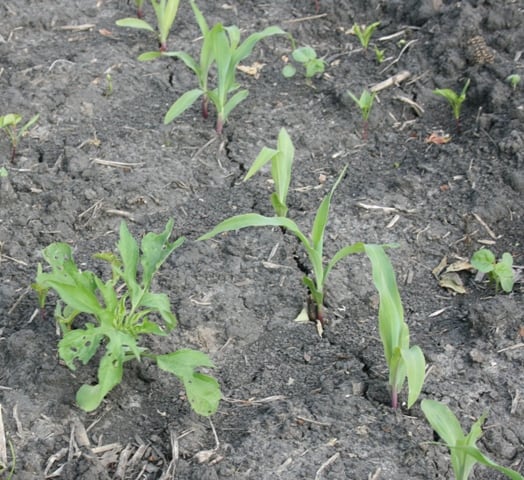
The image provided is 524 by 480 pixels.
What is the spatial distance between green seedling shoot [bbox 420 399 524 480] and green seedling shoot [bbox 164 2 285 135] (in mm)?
1604

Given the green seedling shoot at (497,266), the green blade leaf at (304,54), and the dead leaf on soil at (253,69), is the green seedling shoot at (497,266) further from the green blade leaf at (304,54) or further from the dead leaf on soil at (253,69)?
the dead leaf on soil at (253,69)

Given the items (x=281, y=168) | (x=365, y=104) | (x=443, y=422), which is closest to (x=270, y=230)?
(x=281, y=168)

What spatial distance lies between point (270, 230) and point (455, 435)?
1153 millimetres

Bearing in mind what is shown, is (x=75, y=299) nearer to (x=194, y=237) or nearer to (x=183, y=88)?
(x=194, y=237)

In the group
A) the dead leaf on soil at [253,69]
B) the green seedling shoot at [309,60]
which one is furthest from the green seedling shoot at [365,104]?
the dead leaf on soil at [253,69]

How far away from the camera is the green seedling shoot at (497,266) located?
Result: 2920mm

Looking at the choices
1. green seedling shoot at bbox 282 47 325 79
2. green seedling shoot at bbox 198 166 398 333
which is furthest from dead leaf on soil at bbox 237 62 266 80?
green seedling shoot at bbox 198 166 398 333

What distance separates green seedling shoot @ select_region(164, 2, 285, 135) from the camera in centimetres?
346

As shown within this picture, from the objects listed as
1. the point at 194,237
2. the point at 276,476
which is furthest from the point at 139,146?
the point at 276,476

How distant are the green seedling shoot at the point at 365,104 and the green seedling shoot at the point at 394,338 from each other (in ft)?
3.68

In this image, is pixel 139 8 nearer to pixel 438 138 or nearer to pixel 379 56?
pixel 379 56

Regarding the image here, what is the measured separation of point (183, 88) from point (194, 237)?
0.93m

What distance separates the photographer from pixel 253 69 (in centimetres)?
399

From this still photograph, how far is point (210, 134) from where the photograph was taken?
12.0 ft
